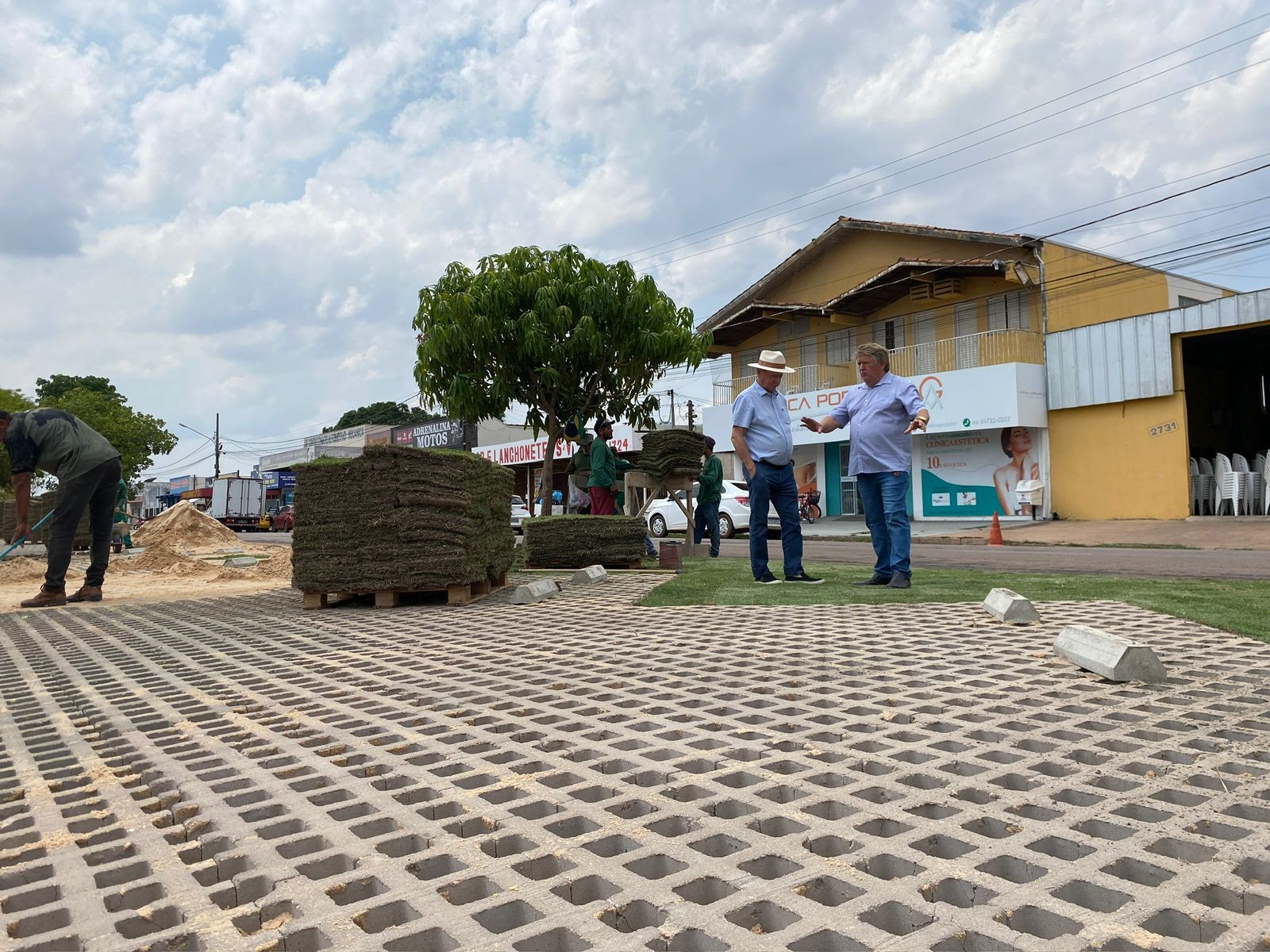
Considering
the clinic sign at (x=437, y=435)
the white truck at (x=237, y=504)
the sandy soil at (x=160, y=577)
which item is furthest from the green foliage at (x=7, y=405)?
the sandy soil at (x=160, y=577)

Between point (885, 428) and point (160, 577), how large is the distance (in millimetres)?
8953

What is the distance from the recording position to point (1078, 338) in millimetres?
20812

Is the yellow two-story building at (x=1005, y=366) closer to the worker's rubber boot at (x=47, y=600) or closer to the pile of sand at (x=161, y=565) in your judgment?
the pile of sand at (x=161, y=565)

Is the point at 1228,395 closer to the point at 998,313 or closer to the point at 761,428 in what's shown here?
the point at 998,313

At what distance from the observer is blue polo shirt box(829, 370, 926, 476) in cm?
642

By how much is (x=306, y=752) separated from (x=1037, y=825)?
1916 millimetres

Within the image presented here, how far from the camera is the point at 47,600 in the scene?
726 cm

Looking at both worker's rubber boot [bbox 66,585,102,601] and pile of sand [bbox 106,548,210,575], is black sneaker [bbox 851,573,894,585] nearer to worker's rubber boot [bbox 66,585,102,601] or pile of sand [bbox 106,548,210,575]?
worker's rubber boot [bbox 66,585,102,601]

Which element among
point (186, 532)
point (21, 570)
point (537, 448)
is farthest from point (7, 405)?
point (21, 570)

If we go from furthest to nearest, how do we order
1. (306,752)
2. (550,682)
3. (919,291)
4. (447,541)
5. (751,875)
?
(919,291), (447,541), (550,682), (306,752), (751,875)

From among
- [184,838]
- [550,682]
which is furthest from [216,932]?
[550,682]

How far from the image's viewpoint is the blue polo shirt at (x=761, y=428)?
23.0 ft

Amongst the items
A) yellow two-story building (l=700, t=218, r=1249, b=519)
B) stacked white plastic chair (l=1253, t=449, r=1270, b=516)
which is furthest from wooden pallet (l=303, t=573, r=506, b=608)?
yellow two-story building (l=700, t=218, r=1249, b=519)

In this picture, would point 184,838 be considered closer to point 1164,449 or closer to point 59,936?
point 59,936
